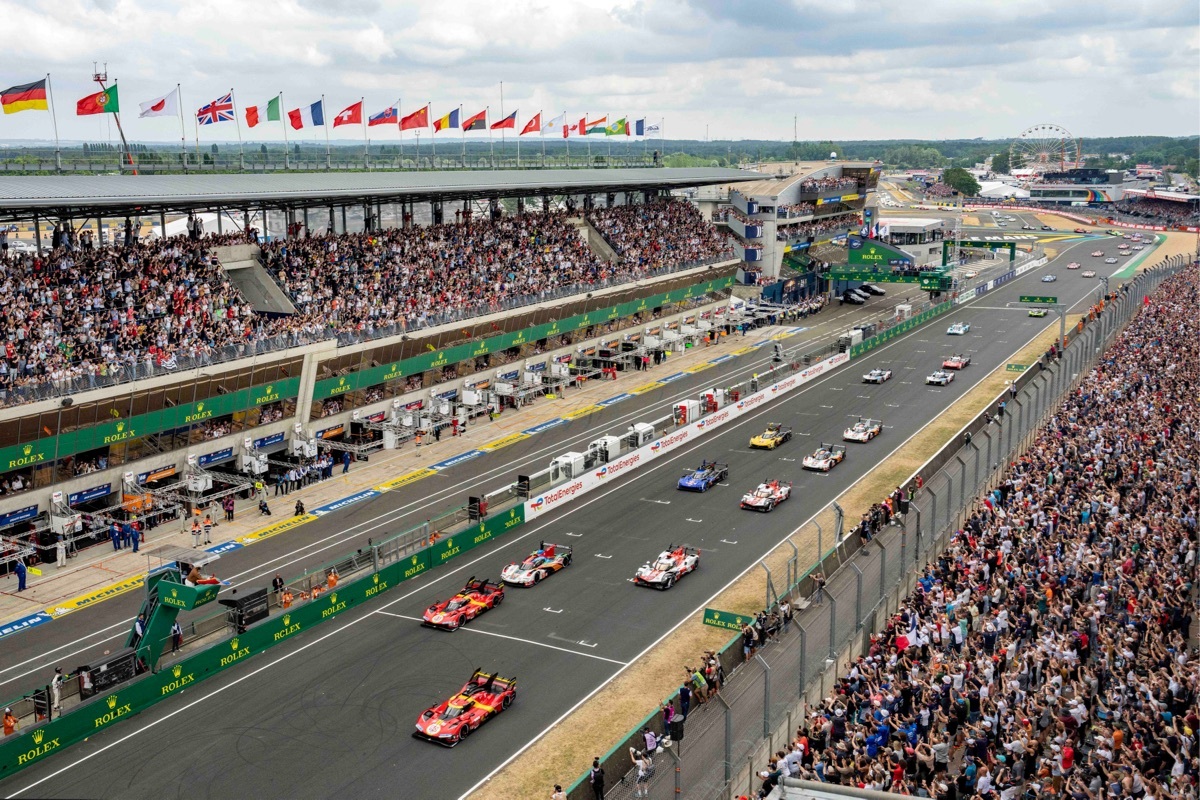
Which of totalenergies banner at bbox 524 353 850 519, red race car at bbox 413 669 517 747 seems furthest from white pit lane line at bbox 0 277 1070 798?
red race car at bbox 413 669 517 747

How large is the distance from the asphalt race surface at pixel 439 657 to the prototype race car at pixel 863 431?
556 millimetres

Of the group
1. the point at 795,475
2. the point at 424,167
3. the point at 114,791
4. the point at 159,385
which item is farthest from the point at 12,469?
the point at 424,167

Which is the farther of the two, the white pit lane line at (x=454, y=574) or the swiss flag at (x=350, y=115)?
the swiss flag at (x=350, y=115)

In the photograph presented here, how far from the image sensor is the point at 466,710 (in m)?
27.1

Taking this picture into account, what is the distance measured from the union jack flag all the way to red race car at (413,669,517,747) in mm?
36494

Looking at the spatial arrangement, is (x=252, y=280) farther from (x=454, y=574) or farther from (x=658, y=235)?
(x=658, y=235)

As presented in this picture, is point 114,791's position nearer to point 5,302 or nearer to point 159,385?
point 159,385

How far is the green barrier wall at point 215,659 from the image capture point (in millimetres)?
25656

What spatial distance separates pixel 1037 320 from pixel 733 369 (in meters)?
36.1

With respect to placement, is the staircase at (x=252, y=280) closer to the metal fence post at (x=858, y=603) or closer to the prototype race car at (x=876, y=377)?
the metal fence post at (x=858, y=603)

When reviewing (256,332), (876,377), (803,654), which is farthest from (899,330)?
(803,654)

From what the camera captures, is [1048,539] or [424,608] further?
[424,608]

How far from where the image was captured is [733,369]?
245 feet

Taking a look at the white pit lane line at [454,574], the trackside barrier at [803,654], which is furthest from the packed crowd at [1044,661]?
the white pit lane line at [454,574]
